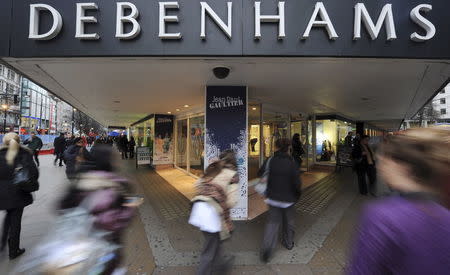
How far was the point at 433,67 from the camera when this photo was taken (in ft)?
13.8

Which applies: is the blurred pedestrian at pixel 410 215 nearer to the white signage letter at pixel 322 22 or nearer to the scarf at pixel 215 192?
the scarf at pixel 215 192

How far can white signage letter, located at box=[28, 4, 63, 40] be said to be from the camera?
11.0 ft

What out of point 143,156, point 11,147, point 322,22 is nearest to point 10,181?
point 11,147

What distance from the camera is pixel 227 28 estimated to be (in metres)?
3.38

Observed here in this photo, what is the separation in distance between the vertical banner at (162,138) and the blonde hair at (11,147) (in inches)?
345

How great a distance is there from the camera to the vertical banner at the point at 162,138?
477 inches

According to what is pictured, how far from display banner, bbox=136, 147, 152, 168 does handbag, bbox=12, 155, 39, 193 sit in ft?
31.8

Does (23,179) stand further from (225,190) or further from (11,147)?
(225,190)

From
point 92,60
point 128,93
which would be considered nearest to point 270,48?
point 92,60

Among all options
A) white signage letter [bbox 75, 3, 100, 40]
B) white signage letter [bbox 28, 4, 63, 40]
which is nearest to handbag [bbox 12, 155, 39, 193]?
white signage letter [bbox 28, 4, 63, 40]

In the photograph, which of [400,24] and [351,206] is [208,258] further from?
[351,206]

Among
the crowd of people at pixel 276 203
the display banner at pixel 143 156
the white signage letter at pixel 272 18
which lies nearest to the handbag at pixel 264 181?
the crowd of people at pixel 276 203

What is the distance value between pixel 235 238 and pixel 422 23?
4.37 meters

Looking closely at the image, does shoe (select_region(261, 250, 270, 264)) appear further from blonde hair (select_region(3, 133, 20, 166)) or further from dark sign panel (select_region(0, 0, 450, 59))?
blonde hair (select_region(3, 133, 20, 166))
